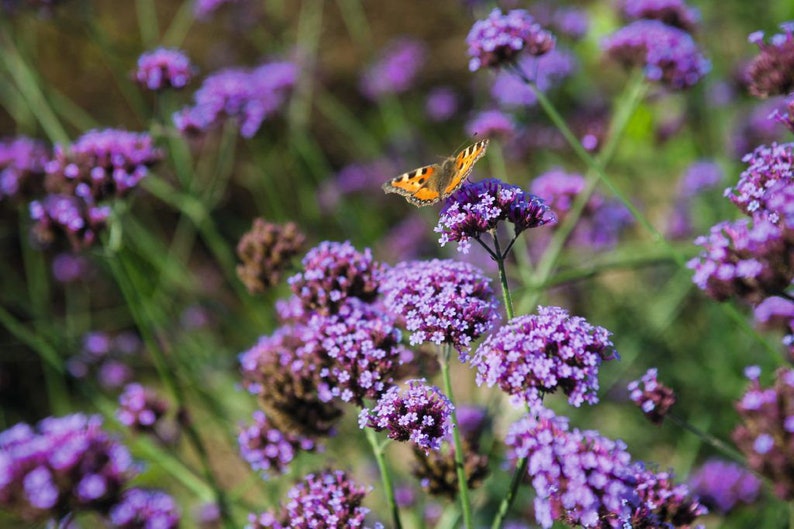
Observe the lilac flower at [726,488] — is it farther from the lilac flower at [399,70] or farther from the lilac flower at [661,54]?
the lilac flower at [399,70]

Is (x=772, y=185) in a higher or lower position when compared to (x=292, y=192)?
lower

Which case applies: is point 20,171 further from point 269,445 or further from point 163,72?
point 269,445

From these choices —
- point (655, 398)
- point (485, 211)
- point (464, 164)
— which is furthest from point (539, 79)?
point (655, 398)

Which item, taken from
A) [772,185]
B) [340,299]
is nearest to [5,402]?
[340,299]

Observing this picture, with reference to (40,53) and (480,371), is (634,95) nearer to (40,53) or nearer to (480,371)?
(480,371)

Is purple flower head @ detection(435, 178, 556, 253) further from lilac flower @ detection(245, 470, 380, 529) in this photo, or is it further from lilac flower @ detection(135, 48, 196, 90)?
lilac flower @ detection(135, 48, 196, 90)

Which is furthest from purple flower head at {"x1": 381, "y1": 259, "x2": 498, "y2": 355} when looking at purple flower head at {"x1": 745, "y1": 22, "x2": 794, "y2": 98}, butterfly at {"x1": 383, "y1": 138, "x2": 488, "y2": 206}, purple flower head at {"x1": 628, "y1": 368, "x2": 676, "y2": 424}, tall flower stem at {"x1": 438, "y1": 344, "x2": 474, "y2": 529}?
purple flower head at {"x1": 745, "y1": 22, "x2": 794, "y2": 98}
